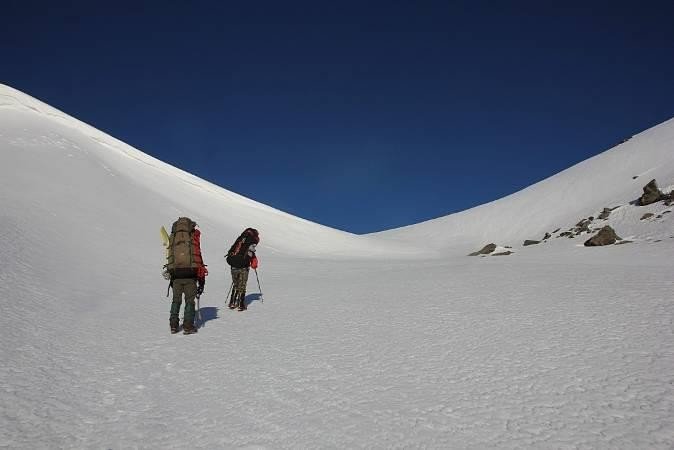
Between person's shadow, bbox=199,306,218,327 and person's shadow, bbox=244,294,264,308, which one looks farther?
person's shadow, bbox=244,294,264,308

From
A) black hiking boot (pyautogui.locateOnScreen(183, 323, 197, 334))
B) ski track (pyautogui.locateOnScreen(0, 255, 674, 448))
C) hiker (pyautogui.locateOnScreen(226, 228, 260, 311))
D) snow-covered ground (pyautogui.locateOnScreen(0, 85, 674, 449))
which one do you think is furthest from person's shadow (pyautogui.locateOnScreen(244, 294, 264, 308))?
black hiking boot (pyautogui.locateOnScreen(183, 323, 197, 334))

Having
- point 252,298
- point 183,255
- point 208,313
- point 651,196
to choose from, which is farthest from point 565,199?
point 183,255

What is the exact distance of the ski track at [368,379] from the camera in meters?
3.34

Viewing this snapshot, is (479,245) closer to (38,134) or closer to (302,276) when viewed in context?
(302,276)

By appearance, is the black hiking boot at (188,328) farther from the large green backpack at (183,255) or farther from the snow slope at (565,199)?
the snow slope at (565,199)

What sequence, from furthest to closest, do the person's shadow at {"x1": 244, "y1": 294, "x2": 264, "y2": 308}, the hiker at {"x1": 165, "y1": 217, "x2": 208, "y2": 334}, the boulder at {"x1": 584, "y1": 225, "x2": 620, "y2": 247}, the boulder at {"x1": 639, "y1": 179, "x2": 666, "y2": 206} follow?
the boulder at {"x1": 639, "y1": 179, "x2": 666, "y2": 206}, the boulder at {"x1": 584, "y1": 225, "x2": 620, "y2": 247}, the person's shadow at {"x1": 244, "y1": 294, "x2": 264, "y2": 308}, the hiker at {"x1": 165, "y1": 217, "x2": 208, "y2": 334}

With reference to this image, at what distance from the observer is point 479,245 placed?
1799 inches

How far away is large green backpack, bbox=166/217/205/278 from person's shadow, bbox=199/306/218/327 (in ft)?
3.95

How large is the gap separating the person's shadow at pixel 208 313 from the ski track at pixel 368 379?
55 cm

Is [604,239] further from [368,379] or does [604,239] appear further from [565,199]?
[565,199]

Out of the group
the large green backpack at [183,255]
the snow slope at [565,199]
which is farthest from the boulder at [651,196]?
the large green backpack at [183,255]

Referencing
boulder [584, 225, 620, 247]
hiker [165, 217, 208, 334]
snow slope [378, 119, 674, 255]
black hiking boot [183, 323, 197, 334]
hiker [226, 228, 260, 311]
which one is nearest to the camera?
black hiking boot [183, 323, 197, 334]

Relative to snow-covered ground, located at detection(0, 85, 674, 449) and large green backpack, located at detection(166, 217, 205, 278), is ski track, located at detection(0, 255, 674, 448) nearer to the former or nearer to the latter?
snow-covered ground, located at detection(0, 85, 674, 449)

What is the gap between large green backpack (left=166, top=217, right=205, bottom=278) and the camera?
286 inches
